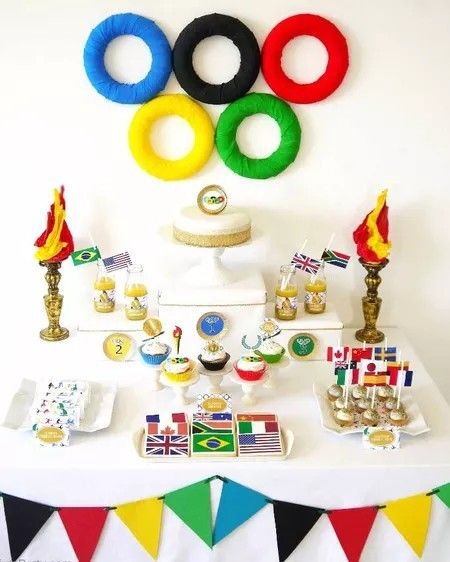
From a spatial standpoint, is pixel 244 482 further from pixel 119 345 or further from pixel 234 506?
pixel 119 345

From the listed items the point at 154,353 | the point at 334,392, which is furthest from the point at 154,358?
Answer: the point at 334,392

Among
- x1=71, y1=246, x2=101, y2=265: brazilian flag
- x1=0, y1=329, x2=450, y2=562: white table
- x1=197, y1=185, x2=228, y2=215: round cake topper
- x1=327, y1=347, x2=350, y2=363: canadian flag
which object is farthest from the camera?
x1=71, y1=246, x2=101, y2=265: brazilian flag

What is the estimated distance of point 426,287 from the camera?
2270mm

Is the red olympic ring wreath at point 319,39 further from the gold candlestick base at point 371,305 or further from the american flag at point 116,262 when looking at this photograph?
the american flag at point 116,262

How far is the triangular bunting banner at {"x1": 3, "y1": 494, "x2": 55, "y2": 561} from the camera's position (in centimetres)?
161

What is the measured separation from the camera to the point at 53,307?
83.1 inches

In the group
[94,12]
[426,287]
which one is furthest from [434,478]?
[94,12]

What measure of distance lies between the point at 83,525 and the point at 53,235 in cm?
81

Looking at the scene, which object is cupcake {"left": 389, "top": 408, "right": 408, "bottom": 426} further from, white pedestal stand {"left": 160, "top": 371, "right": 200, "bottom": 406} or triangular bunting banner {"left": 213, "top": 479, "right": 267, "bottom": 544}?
white pedestal stand {"left": 160, "top": 371, "right": 200, "bottom": 406}

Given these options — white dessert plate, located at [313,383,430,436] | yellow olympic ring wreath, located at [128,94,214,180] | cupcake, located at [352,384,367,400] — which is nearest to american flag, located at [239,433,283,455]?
white dessert plate, located at [313,383,430,436]

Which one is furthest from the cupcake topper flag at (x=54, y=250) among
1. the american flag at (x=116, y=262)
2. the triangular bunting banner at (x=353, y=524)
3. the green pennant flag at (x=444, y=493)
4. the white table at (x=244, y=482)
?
the green pennant flag at (x=444, y=493)

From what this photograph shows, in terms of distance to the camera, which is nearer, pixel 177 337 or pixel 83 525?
pixel 83 525

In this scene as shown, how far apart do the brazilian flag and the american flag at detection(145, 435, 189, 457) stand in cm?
61

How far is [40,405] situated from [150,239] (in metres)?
0.66
